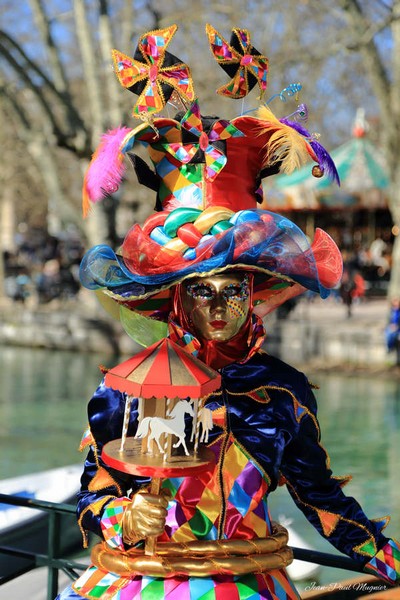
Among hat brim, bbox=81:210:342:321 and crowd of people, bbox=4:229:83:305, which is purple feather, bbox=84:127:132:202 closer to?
hat brim, bbox=81:210:342:321

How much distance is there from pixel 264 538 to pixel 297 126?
106 centimetres

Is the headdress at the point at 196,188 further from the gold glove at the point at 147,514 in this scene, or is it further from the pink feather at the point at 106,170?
the gold glove at the point at 147,514

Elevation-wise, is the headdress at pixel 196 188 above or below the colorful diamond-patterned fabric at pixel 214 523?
above

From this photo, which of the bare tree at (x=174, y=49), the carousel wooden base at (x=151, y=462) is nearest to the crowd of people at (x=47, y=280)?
the bare tree at (x=174, y=49)

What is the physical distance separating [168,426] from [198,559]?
0.36 metres

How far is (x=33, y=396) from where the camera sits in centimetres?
1340

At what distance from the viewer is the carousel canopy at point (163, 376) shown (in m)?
1.92

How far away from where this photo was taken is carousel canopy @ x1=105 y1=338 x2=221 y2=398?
1918 mm

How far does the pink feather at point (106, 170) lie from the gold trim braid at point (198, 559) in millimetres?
914

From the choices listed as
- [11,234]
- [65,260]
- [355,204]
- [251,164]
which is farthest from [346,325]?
[11,234]

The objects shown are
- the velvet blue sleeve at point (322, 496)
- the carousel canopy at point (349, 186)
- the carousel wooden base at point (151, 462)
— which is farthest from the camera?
the carousel canopy at point (349, 186)

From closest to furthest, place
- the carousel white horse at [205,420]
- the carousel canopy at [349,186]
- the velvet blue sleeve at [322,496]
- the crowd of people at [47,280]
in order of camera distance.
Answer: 1. the carousel white horse at [205,420]
2. the velvet blue sleeve at [322,496]
3. the crowd of people at [47,280]
4. the carousel canopy at [349,186]

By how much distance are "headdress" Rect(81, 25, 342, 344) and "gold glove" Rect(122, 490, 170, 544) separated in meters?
0.52

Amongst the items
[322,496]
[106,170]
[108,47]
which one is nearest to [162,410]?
[322,496]
